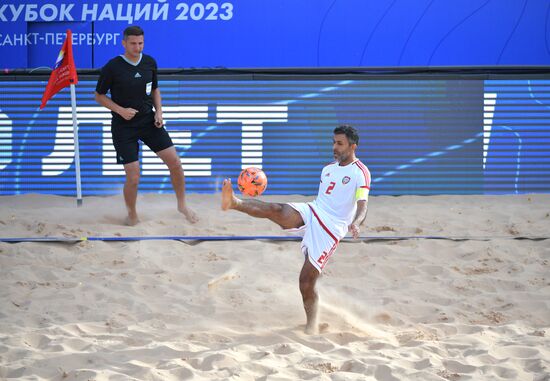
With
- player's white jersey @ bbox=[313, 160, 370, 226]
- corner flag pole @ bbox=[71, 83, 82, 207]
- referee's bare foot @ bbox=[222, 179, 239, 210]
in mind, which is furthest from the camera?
corner flag pole @ bbox=[71, 83, 82, 207]

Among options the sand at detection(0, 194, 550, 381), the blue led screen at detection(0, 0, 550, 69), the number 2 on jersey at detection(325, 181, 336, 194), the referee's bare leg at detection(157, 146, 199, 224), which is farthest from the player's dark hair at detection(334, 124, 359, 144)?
the blue led screen at detection(0, 0, 550, 69)

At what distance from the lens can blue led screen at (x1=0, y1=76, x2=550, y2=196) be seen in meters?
9.91

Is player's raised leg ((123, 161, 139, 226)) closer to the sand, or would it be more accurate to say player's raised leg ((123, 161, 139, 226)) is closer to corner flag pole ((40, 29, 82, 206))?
the sand

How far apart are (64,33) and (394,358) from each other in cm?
711

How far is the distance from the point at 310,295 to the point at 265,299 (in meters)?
0.87

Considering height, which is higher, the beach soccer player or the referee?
the referee

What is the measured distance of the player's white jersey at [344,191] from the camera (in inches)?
242

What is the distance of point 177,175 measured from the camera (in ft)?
28.2

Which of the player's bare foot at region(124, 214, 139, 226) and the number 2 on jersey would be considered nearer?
the number 2 on jersey

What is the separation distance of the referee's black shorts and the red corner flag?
114cm

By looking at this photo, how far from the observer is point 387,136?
9.96m

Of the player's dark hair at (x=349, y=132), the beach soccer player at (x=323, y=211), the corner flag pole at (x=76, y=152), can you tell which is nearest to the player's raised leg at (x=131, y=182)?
the corner flag pole at (x=76, y=152)

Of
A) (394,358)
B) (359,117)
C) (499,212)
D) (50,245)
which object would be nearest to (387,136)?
(359,117)

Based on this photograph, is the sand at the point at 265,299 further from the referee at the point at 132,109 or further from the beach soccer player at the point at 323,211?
the referee at the point at 132,109
